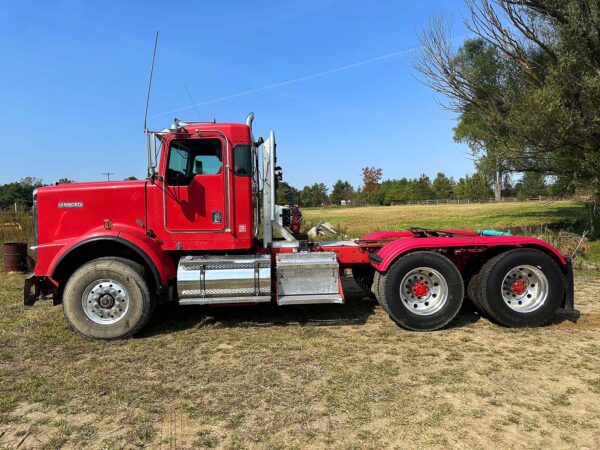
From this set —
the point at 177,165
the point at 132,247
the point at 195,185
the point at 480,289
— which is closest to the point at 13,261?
the point at 132,247

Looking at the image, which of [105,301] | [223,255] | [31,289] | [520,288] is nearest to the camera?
[105,301]

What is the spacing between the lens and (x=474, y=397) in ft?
13.2

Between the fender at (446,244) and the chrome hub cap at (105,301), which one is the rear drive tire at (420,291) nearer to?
the fender at (446,244)

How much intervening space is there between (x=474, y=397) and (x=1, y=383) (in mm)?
4546

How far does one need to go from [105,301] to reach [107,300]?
1.1 inches

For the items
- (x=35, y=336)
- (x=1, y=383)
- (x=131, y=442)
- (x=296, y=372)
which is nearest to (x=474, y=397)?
(x=296, y=372)

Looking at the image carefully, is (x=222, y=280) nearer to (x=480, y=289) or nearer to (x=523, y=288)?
(x=480, y=289)

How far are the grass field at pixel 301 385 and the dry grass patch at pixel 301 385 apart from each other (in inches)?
0.6

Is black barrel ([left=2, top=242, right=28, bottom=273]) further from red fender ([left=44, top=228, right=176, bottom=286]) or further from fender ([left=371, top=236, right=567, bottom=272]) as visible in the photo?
fender ([left=371, top=236, right=567, bottom=272])

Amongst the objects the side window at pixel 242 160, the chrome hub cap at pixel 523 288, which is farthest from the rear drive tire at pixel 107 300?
the chrome hub cap at pixel 523 288

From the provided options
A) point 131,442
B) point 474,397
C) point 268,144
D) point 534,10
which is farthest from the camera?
point 534,10

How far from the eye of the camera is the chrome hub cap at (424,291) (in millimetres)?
6012

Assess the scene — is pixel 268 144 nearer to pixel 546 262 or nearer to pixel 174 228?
pixel 174 228

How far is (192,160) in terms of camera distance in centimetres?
618
